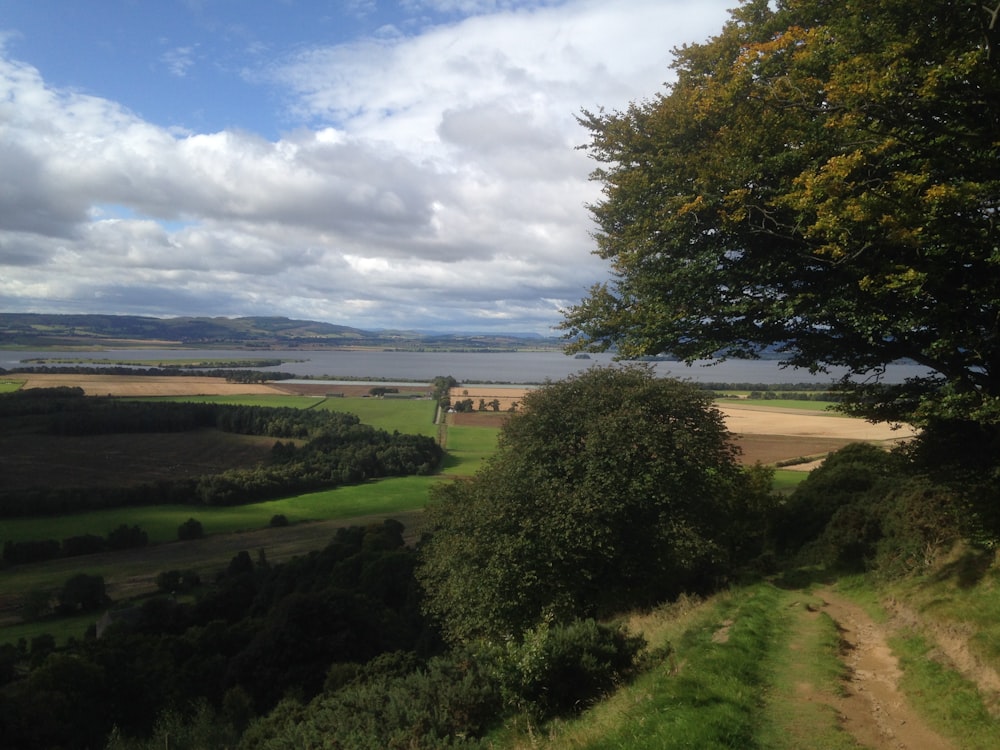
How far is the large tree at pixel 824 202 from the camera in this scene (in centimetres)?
749

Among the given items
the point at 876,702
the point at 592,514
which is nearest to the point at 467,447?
the point at 592,514

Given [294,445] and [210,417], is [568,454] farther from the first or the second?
[210,417]

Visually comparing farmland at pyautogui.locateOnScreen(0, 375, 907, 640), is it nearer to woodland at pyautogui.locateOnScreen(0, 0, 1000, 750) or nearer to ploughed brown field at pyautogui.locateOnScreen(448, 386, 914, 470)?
ploughed brown field at pyautogui.locateOnScreen(448, 386, 914, 470)

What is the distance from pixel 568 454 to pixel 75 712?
20511mm

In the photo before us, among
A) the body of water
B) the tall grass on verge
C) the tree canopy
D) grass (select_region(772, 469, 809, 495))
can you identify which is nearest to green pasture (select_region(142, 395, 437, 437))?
the body of water

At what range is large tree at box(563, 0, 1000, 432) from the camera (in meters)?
7.49

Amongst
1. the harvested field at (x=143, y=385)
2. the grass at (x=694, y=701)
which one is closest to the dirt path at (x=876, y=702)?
the grass at (x=694, y=701)

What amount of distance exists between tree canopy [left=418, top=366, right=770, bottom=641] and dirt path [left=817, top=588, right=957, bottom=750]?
5495 millimetres

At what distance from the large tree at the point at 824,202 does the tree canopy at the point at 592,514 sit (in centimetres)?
589

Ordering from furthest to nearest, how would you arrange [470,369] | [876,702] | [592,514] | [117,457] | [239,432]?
[470,369], [239,432], [117,457], [592,514], [876,702]

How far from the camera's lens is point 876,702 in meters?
7.51

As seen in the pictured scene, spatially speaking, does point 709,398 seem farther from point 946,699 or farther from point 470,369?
point 470,369

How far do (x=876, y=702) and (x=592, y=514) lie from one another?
864 centimetres

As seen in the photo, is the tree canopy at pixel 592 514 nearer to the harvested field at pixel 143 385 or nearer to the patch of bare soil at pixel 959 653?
the patch of bare soil at pixel 959 653
